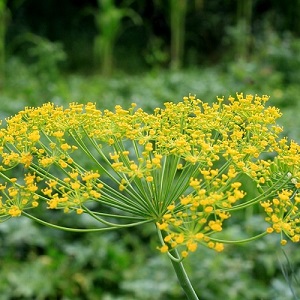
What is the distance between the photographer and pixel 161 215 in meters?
1.01

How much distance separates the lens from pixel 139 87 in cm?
695

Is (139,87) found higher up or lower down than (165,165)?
higher up

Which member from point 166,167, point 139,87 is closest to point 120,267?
point 166,167

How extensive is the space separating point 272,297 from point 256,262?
42 cm

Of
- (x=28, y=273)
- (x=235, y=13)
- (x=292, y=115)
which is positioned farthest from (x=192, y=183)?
(x=235, y=13)

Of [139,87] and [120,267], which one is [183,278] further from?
[139,87]

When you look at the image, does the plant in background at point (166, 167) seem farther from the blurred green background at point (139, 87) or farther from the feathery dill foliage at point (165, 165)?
the blurred green background at point (139, 87)

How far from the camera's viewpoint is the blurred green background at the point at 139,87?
3.27 metres

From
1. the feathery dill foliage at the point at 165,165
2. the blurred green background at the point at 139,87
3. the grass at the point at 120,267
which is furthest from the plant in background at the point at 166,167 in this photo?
the grass at the point at 120,267

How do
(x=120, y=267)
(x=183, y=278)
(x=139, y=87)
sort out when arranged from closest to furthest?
(x=183, y=278) < (x=120, y=267) < (x=139, y=87)

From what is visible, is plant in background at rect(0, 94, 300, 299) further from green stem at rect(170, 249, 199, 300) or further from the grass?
the grass

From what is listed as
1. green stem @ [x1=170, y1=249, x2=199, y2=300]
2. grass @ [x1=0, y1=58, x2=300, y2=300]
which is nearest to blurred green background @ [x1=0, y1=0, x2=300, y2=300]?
grass @ [x1=0, y1=58, x2=300, y2=300]

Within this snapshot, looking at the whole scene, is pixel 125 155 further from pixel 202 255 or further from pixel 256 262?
pixel 256 262

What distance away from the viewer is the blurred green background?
327cm
